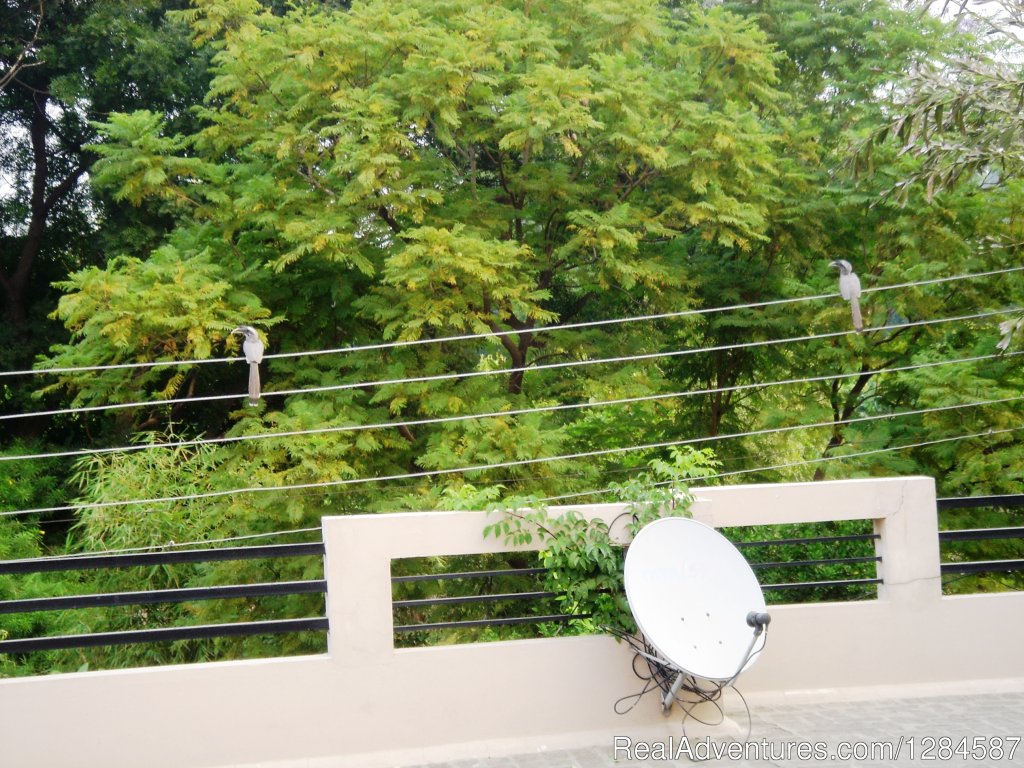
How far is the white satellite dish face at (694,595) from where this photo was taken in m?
4.12

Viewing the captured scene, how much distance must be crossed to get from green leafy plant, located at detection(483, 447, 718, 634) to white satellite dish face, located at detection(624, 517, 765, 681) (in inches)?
11.1

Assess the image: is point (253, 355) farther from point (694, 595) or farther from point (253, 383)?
point (694, 595)

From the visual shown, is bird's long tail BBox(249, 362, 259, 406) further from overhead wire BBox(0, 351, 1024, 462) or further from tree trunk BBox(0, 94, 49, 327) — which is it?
tree trunk BBox(0, 94, 49, 327)

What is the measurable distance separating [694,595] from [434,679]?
1329 mm

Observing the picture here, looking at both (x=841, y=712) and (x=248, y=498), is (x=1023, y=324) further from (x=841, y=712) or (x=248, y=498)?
(x=248, y=498)

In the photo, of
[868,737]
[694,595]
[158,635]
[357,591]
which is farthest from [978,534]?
[158,635]

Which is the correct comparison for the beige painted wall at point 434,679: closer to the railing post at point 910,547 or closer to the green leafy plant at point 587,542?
the railing post at point 910,547

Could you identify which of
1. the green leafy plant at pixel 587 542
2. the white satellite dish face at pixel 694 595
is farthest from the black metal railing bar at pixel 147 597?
the white satellite dish face at pixel 694 595

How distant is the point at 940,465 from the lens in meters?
10.7

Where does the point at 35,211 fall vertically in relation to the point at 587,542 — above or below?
above

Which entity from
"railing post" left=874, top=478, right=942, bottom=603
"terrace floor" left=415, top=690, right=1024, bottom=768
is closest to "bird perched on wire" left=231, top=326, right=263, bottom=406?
"terrace floor" left=415, top=690, right=1024, bottom=768

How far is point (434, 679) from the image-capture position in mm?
4492

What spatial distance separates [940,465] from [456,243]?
6.16 meters

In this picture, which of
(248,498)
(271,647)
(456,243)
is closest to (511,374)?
(456,243)
